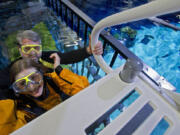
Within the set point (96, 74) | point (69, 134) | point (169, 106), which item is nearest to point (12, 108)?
point (69, 134)

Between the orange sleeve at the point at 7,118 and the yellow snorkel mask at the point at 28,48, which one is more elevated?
the yellow snorkel mask at the point at 28,48

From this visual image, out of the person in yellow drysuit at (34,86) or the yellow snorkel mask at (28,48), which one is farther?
the yellow snorkel mask at (28,48)

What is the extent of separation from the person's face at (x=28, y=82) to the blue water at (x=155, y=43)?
7.88 feet

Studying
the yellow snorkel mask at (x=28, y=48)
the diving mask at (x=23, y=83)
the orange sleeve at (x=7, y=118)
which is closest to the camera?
the orange sleeve at (x=7, y=118)

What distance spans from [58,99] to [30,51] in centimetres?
54

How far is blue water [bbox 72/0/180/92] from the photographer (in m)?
3.12

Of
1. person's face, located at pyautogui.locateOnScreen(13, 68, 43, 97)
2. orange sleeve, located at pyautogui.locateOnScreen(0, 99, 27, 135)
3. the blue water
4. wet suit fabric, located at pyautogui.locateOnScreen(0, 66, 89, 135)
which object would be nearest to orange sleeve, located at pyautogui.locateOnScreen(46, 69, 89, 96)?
wet suit fabric, located at pyautogui.locateOnScreen(0, 66, 89, 135)

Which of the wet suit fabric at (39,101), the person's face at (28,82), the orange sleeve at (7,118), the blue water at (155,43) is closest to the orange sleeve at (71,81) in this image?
the wet suit fabric at (39,101)

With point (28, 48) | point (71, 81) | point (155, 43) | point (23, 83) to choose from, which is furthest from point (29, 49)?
point (155, 43)

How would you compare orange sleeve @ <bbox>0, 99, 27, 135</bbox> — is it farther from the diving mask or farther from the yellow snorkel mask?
the yellow snorkel mask

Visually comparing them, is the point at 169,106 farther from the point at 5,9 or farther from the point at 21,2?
the point at 21,2

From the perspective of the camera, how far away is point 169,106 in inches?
14.6

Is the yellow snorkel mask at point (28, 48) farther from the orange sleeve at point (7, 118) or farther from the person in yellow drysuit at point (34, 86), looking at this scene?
the orange sleeve at point (7, 118)

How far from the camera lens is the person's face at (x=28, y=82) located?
0.69m
